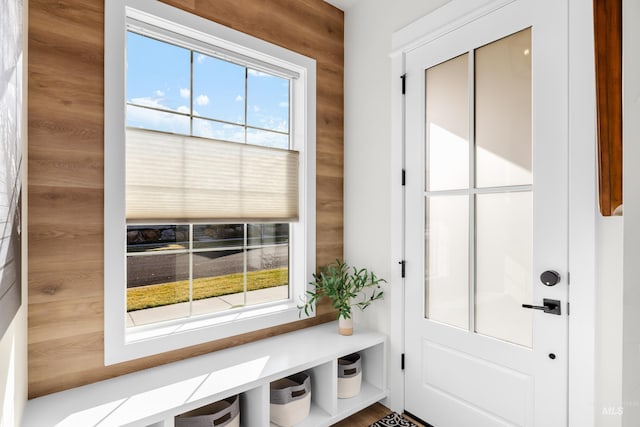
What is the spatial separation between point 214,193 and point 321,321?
115 centimetres

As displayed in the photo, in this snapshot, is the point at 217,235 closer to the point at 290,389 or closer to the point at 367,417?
the point at 290,389

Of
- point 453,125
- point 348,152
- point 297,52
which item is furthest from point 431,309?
point 297,52

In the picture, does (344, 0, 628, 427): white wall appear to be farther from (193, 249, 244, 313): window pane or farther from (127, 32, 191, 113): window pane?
(127, 32, 191, 113): window pane

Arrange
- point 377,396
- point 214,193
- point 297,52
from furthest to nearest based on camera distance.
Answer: point 297,52 < point 377,396 < point 214,193

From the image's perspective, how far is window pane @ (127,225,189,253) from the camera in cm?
173

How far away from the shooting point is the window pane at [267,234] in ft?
7.02

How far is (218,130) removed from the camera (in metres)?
1.98

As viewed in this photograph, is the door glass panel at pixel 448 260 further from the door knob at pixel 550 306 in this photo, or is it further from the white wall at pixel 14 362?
the white wall at pixel 14 362

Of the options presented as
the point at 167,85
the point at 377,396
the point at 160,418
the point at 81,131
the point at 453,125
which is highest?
the point at 167,85

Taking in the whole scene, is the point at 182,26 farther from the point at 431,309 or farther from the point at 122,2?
the point at 431,309

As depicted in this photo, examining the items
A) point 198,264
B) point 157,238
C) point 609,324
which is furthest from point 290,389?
point 609,324

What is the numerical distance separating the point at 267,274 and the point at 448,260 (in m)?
1.13

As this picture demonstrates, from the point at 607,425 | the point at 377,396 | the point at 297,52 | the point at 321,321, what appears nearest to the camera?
the point at 607,425

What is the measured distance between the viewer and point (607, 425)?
1253mm
